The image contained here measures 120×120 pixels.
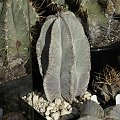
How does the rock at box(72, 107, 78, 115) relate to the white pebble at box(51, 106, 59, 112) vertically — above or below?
below

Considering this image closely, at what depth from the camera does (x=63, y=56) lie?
5.56 ft

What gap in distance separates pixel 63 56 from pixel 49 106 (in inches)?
9.6

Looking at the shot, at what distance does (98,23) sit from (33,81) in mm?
432

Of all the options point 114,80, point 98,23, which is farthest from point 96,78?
point 98,23

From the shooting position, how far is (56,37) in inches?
64.8

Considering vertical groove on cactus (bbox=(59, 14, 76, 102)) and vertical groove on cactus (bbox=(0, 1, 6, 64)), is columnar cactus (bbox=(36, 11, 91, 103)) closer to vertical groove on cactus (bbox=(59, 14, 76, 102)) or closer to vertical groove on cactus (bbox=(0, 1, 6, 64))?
vertical groove on cactus (bbox=(59, 14, 76, 102))

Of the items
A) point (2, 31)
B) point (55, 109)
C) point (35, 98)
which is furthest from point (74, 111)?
point (2, 31)

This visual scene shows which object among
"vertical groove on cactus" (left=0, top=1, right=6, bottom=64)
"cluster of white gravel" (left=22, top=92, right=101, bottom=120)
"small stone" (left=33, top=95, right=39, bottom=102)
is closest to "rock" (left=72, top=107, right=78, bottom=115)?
"cluster of white gravel" (left=22, top=92, right=101, bottom=120)

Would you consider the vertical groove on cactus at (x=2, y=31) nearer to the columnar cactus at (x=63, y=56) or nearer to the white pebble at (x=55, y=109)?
the columnar cactus at (x=63, y=56)

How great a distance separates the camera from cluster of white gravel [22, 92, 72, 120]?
1738mm

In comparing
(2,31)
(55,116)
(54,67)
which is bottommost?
(55,116)

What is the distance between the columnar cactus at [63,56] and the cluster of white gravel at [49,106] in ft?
0.09

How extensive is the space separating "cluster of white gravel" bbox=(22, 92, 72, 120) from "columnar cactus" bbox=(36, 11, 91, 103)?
26 millimetres

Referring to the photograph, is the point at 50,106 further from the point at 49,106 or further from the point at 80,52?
the point at 80,52
